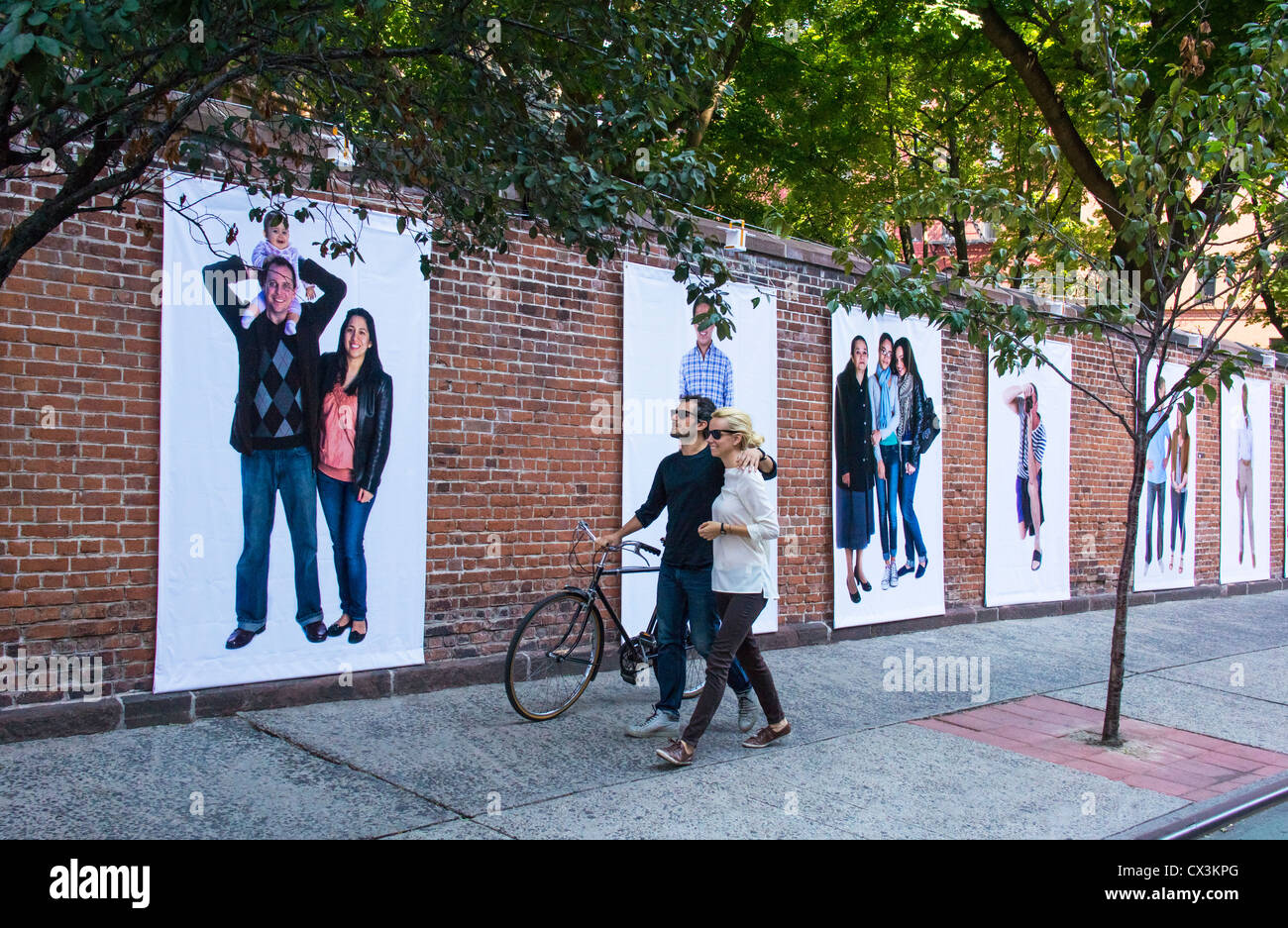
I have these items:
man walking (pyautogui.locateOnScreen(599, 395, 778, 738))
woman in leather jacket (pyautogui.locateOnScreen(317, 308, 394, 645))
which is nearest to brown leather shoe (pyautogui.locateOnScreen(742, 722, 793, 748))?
man walking (pyautogui.locateOnScreen(599, 395, 778, 738))

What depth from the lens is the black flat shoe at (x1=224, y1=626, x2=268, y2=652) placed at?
6.45 meters

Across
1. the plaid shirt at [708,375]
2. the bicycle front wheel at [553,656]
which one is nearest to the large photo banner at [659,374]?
the plaid shirt at [708,375]

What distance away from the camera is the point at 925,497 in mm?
11211

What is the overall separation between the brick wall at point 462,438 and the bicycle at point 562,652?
3.58ft

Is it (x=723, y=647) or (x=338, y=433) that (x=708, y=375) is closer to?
(x=338, y=433)

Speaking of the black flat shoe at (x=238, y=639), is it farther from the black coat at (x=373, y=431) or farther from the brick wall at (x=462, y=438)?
the black coat at (x=373, y=431)

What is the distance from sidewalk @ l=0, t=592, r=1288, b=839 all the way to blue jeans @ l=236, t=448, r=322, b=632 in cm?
63

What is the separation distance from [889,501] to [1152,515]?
631 centimetres

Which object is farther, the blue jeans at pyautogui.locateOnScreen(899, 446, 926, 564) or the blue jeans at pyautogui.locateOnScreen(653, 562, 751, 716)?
the blue jeans at pyautogui.locateOnScreen(899, 446, 926, 564)

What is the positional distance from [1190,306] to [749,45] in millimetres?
11440

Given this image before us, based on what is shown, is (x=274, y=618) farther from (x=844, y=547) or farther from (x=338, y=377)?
(x=844, y=547)

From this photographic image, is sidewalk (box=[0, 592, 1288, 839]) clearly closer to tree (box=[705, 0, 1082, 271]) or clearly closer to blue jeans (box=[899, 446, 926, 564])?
blue jeans (box=[899, 446, 926, 564])

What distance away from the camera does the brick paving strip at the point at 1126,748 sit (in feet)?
20.5

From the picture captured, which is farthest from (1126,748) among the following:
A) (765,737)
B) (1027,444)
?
(1027,444)
